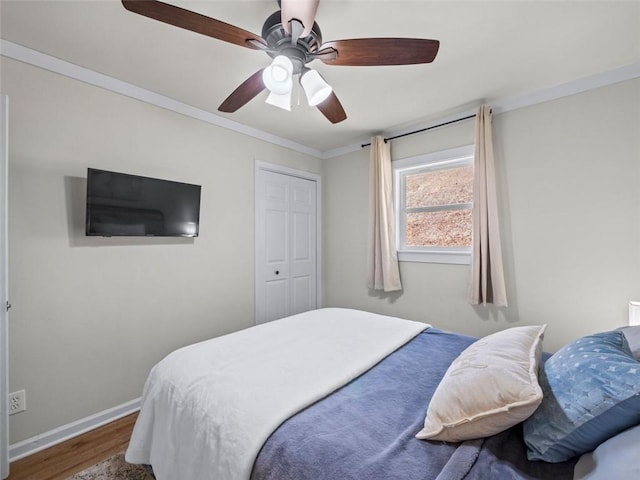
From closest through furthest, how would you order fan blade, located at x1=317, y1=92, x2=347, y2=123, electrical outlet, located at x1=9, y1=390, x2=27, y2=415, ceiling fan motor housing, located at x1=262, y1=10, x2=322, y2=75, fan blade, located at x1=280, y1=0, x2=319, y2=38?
1. fan blade, located at x1=280, y1=0, x2=319, y2=38
2. ceiling fan motor housing, located at x1=262, y1=10, x2=322, y2=75
3. electrical outlet, located at x1=9, y1=390, x2=27, y2=415
4. fan blade, located at x1=317, y1=92, x2=347, y2=123

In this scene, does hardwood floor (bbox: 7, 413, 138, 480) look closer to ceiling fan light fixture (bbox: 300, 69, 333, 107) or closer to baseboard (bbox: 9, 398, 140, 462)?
baseboard (bbox: 9, 398, 140, 462)

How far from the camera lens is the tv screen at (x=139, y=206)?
1.95 metres

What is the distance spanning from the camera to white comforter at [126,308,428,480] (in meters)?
0.98

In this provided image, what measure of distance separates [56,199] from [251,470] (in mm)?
2082

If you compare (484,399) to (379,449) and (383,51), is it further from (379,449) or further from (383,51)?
(383,51)

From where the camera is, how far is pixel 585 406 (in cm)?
73

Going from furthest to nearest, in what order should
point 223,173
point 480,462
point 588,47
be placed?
point 223,173, point 588,47, point 480,462

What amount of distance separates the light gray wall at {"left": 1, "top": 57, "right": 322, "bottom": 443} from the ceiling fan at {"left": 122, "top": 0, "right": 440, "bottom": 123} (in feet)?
3.82

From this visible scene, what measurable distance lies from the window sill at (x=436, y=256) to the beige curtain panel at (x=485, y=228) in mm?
176

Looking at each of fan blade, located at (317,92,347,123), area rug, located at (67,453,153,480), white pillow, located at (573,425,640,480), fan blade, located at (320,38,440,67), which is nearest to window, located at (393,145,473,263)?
fan blade, located at (317,92,347,123)

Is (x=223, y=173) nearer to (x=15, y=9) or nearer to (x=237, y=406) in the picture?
(x=15, y=9)

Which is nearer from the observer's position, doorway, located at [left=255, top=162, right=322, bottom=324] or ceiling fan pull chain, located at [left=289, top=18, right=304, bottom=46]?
ceiling fan pull chain, located at [left=289, top=18, right=304, bottom=46]

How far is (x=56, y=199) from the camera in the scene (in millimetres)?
1902

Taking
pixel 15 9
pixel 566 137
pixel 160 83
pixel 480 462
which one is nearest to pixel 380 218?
pixel 566 137
